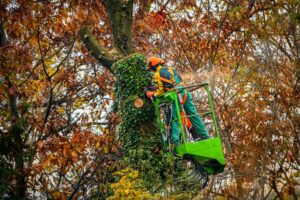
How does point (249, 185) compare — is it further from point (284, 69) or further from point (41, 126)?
point (41, 126)

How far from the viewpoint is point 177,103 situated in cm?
969

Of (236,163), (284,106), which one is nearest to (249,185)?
(236,163)

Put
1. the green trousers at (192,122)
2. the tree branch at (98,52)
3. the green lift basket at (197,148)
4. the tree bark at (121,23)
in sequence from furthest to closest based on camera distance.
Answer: the tree bark at (121,23) < the tree branch at (98,52) < the green trousers at (192,122) < the green lift basket at (197,148)

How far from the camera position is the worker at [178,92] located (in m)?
10.1

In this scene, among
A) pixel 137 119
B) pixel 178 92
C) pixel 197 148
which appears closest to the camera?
pixel 197 148

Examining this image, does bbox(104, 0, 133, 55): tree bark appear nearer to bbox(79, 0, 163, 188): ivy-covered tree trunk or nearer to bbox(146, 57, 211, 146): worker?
bbox(79, 0, 163, 188): ivy-covered tree trunk

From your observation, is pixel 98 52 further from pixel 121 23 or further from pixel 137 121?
pixel 137 121

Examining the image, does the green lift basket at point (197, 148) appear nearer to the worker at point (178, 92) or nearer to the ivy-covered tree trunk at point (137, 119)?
the worker at point (178, 92)

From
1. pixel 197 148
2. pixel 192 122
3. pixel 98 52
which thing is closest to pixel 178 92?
pixel 192 122

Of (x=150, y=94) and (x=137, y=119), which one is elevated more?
(x=150, y=94)

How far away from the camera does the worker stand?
10141mm

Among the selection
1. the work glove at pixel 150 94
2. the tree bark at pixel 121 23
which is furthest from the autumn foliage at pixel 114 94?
the work glove at pixel 150 94

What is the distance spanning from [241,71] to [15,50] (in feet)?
21.2

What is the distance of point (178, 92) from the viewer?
10.1 m
